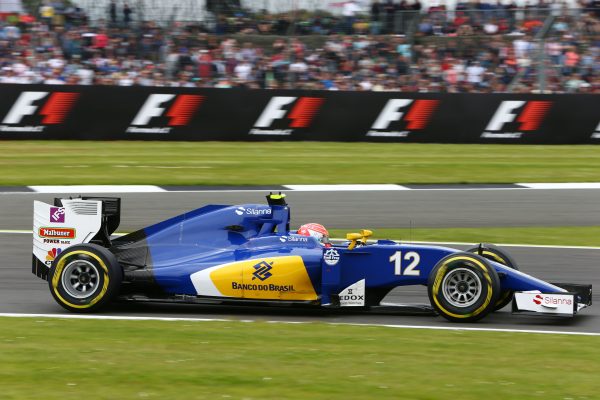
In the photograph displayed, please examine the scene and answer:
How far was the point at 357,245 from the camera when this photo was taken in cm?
938

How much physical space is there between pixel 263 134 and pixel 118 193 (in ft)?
22.2

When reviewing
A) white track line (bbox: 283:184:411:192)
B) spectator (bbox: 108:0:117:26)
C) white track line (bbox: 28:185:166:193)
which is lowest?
white track line (bbox: 28:185:166:193)

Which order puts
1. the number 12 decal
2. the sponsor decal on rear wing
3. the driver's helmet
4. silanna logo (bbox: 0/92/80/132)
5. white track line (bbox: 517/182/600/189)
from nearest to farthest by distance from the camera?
the sponsor decal on rear wing → the number 12 decal → the driver's helmet → white track line (bbox: 517/182/600/189) → silanna logo (bbox: 0/92/80/132)

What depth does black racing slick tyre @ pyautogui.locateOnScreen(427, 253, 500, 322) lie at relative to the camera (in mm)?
8656

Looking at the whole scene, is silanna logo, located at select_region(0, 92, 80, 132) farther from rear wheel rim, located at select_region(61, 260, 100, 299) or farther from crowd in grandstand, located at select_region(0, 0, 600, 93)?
rear wheel rim, located at select_region(61, 260, 100, 299)

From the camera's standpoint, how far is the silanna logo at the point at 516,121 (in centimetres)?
2473

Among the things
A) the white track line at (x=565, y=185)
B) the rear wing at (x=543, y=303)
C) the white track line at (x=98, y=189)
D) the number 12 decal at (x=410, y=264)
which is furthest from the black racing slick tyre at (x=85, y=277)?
the white track line at (x=565, y=185)

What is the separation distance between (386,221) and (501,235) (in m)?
1.91

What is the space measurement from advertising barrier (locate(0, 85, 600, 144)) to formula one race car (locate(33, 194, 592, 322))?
13.9m

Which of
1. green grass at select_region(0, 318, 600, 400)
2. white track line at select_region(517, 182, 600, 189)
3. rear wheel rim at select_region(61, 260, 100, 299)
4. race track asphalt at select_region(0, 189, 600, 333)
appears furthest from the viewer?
white track line at select_region(517, 182, 600, 189)

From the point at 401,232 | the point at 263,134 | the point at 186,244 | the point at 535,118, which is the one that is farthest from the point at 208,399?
the point at 535,118

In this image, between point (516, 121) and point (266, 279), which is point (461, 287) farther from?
point (516, 121)

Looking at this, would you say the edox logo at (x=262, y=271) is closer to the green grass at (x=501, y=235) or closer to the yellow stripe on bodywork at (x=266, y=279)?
the yellow stripe on bodywork at (x=266, y=279)

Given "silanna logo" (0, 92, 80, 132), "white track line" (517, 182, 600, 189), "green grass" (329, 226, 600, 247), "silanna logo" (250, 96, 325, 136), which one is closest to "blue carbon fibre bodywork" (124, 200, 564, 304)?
"green grass" (329, 226, 600, 247)
